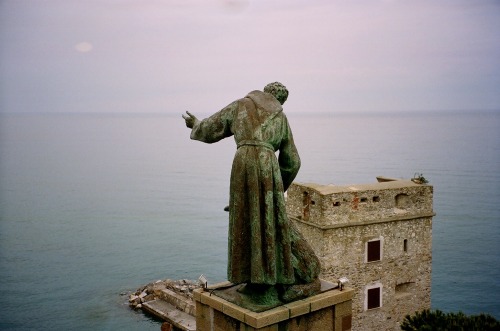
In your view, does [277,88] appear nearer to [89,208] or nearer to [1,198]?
[89,208]

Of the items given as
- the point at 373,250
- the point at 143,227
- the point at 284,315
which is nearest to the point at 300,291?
the point at 284,315

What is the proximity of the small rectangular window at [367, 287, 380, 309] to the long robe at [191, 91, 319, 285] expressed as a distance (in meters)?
24.3

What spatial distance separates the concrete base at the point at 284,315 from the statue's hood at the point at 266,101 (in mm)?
2301

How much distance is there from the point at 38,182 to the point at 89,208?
20.9 meters

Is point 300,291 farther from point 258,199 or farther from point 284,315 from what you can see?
point 258,199

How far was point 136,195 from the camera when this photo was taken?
255 feet

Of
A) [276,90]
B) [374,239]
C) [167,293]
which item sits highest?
[276,90]

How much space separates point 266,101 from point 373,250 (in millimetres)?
24077

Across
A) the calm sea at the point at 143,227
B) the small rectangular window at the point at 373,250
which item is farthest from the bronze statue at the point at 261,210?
the calm sea at the point at 143,227

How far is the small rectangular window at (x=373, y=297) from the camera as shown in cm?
2945

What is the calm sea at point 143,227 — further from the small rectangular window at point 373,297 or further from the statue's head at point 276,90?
the statue's head at point 276,90

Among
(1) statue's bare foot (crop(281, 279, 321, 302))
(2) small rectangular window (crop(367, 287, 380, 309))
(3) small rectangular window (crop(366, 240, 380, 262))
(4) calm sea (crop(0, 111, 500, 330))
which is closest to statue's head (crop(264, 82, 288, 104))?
(1) statue's bare foot (crop(281, 279, 321, 302))

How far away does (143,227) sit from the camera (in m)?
60.9

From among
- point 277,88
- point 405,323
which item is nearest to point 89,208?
point 405,323
